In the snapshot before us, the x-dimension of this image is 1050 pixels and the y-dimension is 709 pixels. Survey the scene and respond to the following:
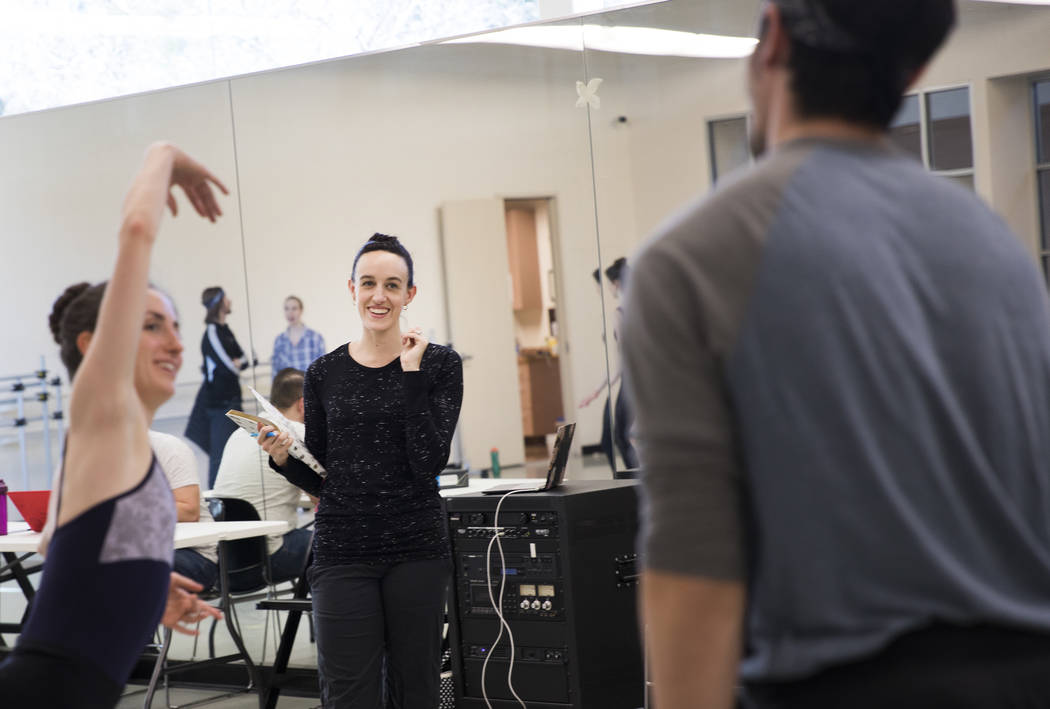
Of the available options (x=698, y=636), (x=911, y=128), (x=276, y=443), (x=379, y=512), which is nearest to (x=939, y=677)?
(x=698, y=636)

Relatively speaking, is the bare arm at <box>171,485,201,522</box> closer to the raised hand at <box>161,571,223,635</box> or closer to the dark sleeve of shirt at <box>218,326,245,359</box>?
the dark sleeve of shirt at <box>218,326,245,359</box>

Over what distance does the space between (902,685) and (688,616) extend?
17 centimetres

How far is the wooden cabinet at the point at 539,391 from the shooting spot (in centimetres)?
576

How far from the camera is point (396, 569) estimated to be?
9.35 feet

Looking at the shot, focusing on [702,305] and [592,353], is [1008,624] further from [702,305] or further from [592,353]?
[592,353]

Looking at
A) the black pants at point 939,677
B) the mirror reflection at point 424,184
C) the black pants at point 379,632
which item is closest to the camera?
the black pants at point 939,677

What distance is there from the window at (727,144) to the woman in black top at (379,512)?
238 cm

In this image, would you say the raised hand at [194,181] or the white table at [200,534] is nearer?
the raised hand at [194,181]


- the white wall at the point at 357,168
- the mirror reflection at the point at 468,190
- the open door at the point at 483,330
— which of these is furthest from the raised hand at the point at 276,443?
the open door at the point at 483,330

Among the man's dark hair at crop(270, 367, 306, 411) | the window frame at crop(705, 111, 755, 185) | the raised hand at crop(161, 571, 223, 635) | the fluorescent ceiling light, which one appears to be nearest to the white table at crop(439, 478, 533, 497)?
the man's dark hair at crop(270, 367, 306, 411)

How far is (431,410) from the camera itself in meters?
2.98

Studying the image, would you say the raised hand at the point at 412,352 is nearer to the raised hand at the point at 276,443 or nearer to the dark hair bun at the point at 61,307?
the raised hand at the point at 276,443

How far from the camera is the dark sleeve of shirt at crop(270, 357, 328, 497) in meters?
3.04

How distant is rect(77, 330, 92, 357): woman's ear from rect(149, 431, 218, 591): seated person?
3.13 m
